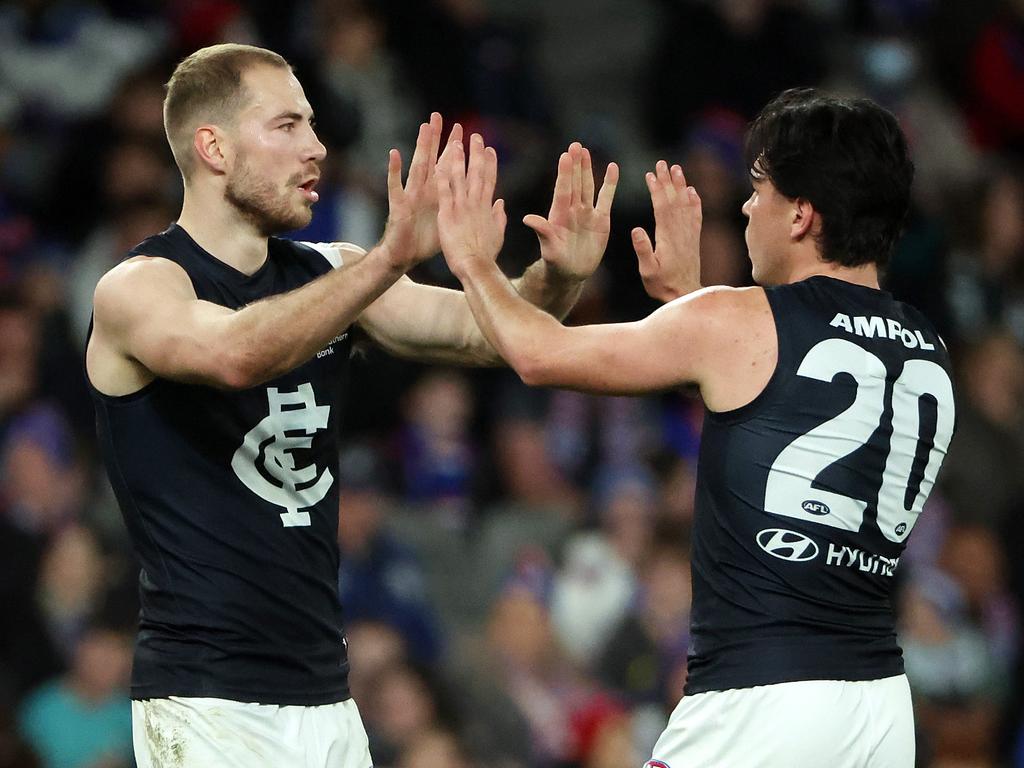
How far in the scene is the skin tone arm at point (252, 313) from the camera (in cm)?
429

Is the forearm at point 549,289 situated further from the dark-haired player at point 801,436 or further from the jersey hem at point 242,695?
the jersey hem at point 242,695

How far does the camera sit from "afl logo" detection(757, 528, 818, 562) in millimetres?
4230

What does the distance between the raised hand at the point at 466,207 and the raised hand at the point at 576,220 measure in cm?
22

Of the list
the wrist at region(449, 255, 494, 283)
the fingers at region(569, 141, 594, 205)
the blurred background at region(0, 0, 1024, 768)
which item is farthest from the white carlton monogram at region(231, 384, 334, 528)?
the blurred background at region(0, 0, 1024, 768)

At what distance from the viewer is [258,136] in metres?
4.76

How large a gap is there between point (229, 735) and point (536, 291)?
148 centimetres

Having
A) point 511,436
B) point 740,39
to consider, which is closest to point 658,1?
point 740,39

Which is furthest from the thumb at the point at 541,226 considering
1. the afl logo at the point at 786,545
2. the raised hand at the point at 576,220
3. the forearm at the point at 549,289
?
the afl logo at the point at 786,545

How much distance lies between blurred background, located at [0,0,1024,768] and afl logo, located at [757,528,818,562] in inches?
148

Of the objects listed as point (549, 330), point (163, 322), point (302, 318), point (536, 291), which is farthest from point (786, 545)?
point (163, 322)

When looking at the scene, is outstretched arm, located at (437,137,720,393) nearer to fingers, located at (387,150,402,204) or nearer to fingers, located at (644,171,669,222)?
fingers, located at (387,150,402,204)

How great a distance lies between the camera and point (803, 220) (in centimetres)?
439

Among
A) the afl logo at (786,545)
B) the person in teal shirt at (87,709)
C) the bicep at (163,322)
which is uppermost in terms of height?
the bicep at (163,322)

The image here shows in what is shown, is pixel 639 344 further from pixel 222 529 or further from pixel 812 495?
pixel 222 529
